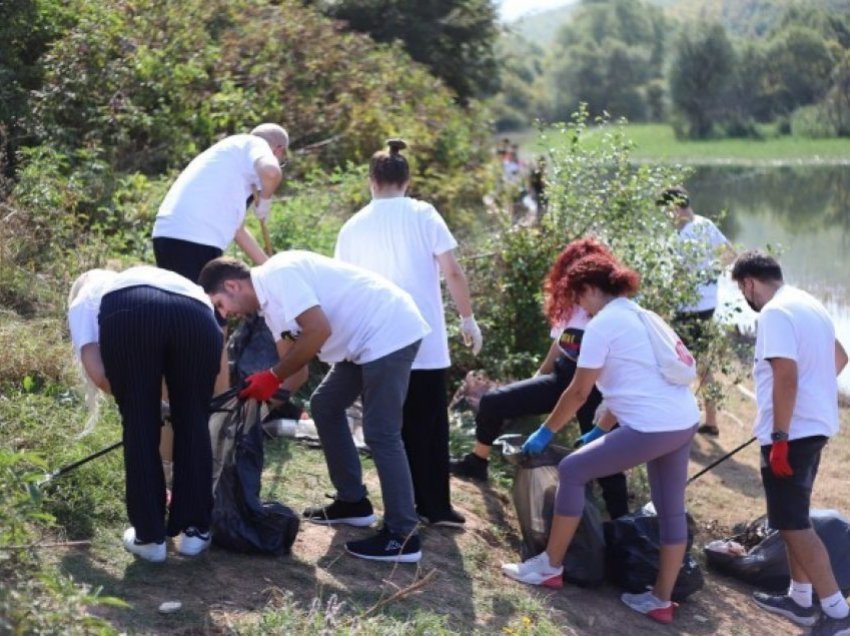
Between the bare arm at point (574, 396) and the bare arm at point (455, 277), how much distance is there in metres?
0.80

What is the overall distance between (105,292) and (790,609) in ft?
12.3

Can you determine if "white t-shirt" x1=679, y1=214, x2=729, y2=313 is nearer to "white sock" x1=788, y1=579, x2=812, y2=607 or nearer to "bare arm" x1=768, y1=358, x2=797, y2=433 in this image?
"white sock" x1=788, y1=579, x2=812, y2=607

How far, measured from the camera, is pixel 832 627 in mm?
6273

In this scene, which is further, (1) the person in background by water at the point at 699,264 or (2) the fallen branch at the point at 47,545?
(1) the person in background by water at the point at 699,264

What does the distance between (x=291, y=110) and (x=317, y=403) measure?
24.5 feet

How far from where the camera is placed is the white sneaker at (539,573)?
5930 millimetres

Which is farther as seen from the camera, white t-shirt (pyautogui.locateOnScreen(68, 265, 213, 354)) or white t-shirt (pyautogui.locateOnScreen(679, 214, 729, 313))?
white t-shirt (pyautogui.locateOnScreen(679, 214, 729, 313))

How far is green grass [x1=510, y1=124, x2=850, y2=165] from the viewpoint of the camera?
23.1 metres

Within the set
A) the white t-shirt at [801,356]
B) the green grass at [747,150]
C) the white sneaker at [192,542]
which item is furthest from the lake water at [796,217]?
the white sneaker at [192,542]

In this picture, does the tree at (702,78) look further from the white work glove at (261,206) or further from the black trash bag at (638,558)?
the black trash bag at (638,558)

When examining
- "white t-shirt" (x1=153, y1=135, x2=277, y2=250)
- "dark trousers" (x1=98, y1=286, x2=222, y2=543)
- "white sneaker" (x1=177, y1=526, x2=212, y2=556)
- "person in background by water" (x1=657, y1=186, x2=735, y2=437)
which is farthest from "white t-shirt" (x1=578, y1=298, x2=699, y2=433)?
"person in background by water" (x1=657, y1=186, x2=735, y2=437)

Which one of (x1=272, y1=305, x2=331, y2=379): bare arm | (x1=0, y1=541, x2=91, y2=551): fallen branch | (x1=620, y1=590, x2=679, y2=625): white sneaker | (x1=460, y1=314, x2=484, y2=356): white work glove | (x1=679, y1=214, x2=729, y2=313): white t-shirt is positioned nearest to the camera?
(x1=0, y1=541, x2=91, y2=551): fallen branch

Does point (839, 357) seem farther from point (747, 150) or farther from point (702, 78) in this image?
point (702, 78)

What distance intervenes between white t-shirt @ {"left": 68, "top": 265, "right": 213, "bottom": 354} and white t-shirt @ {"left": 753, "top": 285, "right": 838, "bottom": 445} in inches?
101
